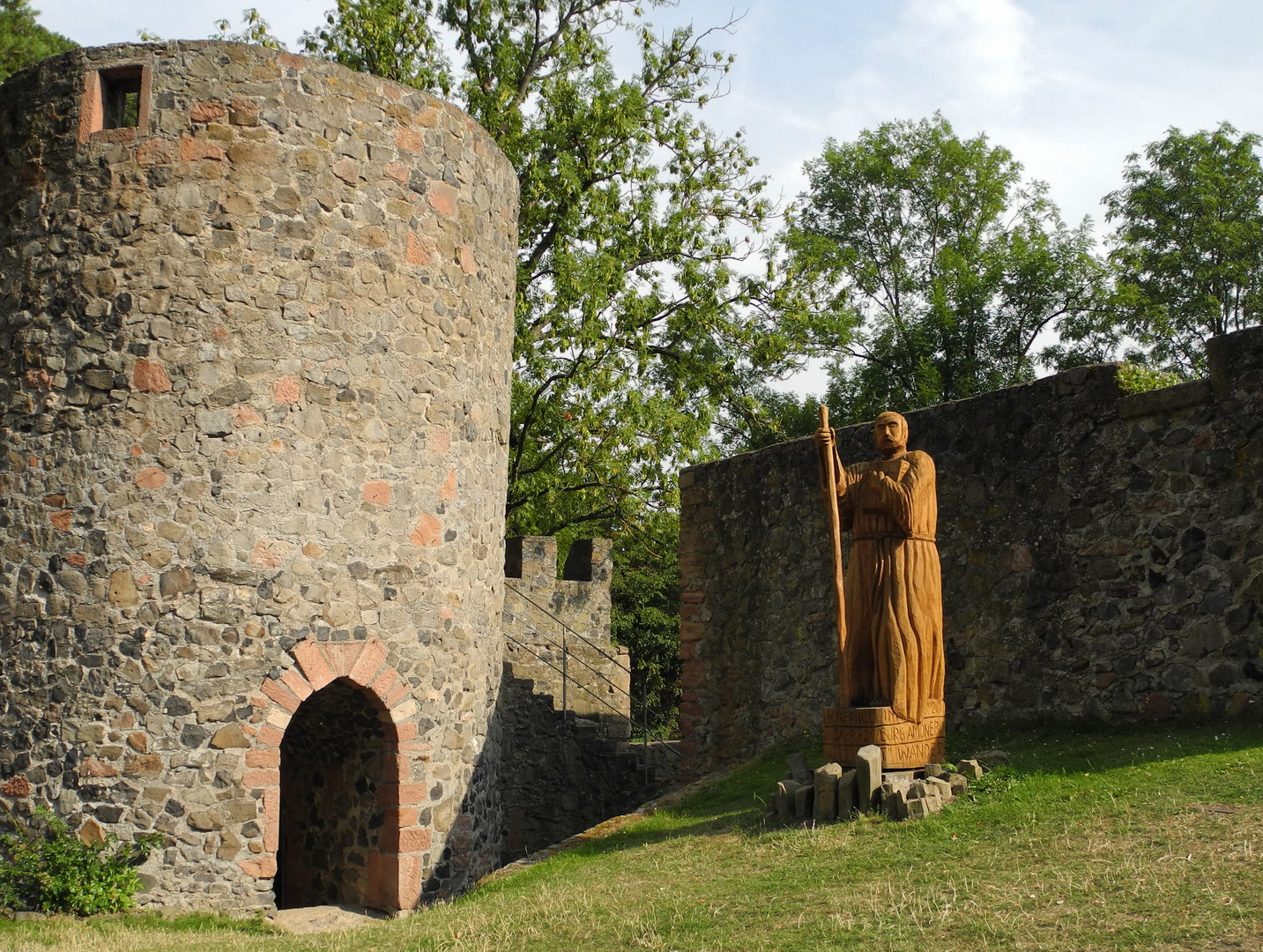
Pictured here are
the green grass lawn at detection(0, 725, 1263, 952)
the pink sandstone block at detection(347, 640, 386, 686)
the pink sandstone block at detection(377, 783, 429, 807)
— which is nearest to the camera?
the green grass lawn at detection(0, 725, 1263, 952)

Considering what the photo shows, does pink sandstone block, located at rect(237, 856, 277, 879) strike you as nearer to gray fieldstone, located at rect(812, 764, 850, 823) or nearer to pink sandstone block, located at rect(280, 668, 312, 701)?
pink sandstone block, located at rect(280, 668, 312, 701)

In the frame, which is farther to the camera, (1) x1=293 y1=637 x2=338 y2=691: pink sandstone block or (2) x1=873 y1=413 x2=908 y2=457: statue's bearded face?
(1) x1=293 y1=637 x2=338 y2=691: pink sandstone block

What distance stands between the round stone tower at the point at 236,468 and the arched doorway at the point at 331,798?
33 millimetres

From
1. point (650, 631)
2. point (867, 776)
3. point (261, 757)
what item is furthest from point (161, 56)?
point (650, 631)

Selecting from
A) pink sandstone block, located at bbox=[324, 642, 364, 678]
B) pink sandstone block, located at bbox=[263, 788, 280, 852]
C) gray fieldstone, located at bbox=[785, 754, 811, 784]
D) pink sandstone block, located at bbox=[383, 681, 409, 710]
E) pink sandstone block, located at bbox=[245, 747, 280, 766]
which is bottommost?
pink sandstone block, located at bbox=[263, 788, 280, 852]

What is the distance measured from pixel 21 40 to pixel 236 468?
50.6 feet

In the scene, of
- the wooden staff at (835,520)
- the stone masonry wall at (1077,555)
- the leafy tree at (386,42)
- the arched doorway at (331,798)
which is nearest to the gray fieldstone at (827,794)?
the wooden staff at (835,520)

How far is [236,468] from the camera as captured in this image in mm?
10039

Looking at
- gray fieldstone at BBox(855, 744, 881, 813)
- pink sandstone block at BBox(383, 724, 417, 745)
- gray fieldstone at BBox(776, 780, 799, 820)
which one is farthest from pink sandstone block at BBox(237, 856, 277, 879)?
gray fieldstone at BBox(855, 744, 881, 813)

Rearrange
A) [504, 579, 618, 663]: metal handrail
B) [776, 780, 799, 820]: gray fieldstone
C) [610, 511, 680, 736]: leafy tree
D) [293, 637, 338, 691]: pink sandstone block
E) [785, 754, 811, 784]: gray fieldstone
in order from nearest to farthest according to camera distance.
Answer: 1. [776, 780, 799, 820]: gray fieldstone
2. [785, 754, 811, 784]: gray fieldstone
3. [293, 637, 338, 691]: pink sandstone block
4. [504, 579, 618, 663]: metal handrail
5. [610, 511, 680, 736]: leafy tree

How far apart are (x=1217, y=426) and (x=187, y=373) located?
7766 millimetres

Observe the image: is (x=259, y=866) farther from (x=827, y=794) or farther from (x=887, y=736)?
(x=887, y=736)

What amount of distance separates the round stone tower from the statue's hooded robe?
378 cm

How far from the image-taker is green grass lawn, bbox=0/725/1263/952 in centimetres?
589
